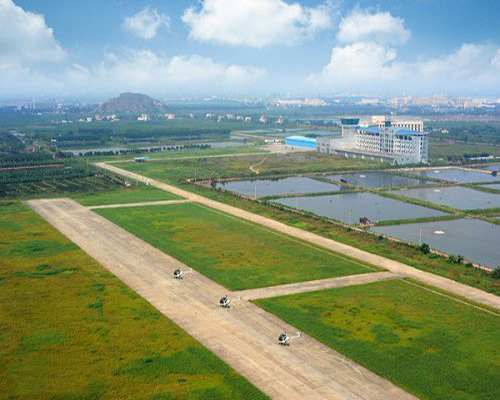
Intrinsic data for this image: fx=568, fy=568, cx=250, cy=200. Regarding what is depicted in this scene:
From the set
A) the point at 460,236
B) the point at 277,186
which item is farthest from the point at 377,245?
the point at 277,186

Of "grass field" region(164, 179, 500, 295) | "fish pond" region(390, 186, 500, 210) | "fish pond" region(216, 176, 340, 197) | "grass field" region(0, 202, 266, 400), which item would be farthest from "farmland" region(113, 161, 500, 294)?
"grass field" region(0, 202, 266, 400)

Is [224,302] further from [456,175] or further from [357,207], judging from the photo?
[456,175]

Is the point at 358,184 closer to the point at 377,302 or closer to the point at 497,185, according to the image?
the point at 497,185

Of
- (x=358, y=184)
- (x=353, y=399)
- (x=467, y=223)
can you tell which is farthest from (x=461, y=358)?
(x=358, y=184)

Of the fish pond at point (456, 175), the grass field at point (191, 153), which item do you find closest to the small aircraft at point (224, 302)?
the fish pond at point (456, 175)

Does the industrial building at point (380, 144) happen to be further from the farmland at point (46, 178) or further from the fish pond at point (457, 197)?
the farmland at point (46, 178)
